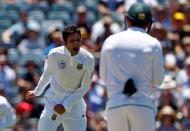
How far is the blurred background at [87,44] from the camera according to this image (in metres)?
13.7

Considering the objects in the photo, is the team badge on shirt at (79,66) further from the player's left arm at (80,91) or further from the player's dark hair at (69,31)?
the player's dark hair at (69,31)

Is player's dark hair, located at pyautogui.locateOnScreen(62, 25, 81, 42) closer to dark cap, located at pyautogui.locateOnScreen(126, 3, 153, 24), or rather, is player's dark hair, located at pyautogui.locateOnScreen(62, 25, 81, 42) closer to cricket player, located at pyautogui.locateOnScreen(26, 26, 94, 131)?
cricket player, located at pyautogui.locateOnScreen(26, 26, 94, 131)

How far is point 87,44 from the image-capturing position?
1551 centimetres

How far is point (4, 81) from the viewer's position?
1494cm

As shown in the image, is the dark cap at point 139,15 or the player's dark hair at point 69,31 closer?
the dark cap at point 139,15

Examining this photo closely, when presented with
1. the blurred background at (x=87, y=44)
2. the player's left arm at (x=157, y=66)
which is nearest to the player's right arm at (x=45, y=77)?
the player's left arm at (x=157, y=66)

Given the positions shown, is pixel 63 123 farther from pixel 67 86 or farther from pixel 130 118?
pixel 130 118

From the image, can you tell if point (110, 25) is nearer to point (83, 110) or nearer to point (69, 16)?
point (69, 16)

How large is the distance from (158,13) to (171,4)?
0.64 m

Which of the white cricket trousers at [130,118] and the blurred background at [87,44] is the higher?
the white cricket trousers at [130,118]

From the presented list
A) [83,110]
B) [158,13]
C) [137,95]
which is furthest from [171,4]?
[137,95]

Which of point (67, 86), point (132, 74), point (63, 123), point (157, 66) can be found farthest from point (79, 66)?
point (157, 66)

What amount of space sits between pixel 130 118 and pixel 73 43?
4.15ft

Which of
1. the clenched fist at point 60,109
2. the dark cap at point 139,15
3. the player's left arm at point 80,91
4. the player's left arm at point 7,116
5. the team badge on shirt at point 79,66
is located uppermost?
the dark cap at point 139,15
